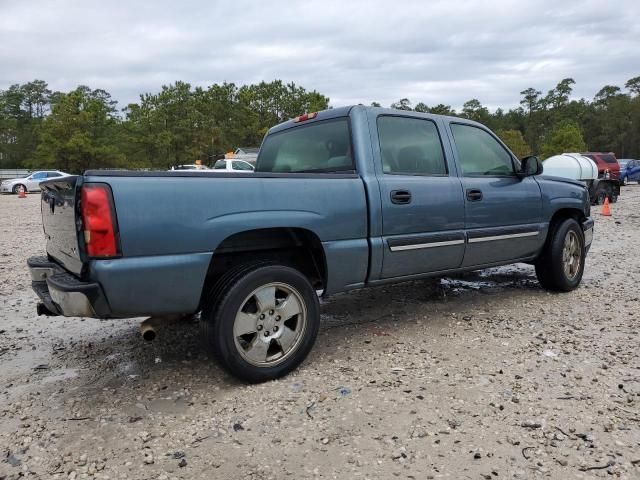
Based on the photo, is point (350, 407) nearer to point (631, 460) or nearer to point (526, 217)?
point (631, 460)

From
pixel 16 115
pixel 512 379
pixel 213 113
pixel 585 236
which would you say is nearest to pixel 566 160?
pixel 585 236

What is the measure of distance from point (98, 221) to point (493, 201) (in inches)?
134

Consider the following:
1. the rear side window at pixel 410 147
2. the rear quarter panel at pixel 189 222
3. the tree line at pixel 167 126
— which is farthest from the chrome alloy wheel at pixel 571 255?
the tree line at pixel 167 126

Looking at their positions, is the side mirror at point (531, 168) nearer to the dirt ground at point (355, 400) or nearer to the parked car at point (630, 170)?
the dirt ground at point (355, 400)

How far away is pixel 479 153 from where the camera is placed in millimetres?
4945

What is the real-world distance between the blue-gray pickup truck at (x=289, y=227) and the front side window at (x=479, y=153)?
0.6 inches

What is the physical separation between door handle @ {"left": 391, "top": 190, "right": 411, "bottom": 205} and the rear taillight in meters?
2.04

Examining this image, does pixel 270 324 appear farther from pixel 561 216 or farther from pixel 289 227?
pixel 561 216

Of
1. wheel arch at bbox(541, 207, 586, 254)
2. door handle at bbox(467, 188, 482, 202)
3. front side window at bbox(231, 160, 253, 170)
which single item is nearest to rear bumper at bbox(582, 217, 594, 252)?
wheel arch at bbox(541, 207, 586, 254)

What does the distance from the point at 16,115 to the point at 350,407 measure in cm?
8722

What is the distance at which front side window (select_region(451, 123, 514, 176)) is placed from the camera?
4762 mm

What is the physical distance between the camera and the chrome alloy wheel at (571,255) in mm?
5559

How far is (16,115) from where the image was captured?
2982 inches

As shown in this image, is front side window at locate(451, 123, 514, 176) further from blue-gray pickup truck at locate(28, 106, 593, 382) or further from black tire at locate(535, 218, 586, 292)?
black tire at locate(535, 218, 586, 292)
